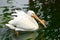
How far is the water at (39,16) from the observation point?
311 cm

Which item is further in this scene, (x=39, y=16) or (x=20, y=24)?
(x=39, y=16)

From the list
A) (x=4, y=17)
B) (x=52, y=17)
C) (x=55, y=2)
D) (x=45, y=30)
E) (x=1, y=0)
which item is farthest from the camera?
(x=55, y=2)

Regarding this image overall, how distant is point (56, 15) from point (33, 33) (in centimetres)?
129

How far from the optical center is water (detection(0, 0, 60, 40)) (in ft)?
10.2

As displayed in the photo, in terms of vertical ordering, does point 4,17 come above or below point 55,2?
above

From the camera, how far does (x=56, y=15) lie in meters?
4.35

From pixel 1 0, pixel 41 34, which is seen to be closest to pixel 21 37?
pixel 41 34

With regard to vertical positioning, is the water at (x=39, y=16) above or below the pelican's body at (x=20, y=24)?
below

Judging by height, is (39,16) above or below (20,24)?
below

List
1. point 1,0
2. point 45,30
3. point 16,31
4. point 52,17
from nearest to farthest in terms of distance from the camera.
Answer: point 16,31
point 45,30
point 52,17
point 1,0

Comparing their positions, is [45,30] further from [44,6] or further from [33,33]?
[44,6]

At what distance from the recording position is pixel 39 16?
4.04 meters

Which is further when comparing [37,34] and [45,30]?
[45,30]

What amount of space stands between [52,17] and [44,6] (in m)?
0.65
